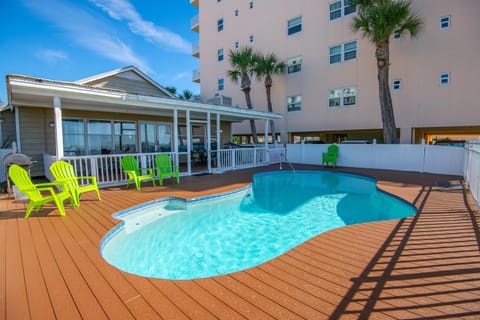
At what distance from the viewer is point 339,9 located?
43.9 feet

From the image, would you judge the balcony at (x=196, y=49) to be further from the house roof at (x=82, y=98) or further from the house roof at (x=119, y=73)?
the house roof at (x=82, y=98)

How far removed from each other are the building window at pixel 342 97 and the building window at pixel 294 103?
2025 mm

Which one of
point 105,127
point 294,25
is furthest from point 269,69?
point 105,127

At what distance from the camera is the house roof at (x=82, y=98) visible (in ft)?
17.1

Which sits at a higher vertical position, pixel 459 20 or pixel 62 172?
pixel 459 20

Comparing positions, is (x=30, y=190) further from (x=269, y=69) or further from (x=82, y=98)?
(x=269, y=69)

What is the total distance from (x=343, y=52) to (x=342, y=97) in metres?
2.61

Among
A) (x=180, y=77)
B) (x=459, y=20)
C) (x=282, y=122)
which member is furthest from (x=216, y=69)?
(x=459, y=20)

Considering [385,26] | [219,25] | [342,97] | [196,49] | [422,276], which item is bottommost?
[422,276]

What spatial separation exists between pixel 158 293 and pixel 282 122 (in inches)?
605

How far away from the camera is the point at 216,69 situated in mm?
20297

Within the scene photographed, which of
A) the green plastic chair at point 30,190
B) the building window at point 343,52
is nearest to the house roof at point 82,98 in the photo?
the green plastic chair at point 30,190

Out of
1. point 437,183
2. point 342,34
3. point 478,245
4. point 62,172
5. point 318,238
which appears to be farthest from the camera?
point 342,34

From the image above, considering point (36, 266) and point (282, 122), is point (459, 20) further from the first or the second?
point (36, 266)
